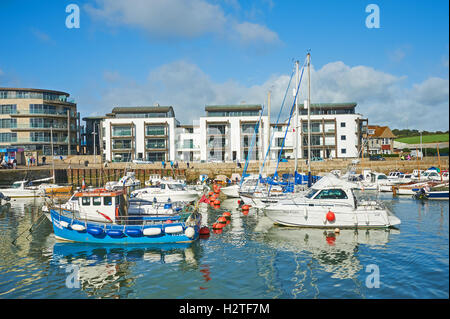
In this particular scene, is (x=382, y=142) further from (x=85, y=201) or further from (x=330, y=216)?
(x=85, y=201)

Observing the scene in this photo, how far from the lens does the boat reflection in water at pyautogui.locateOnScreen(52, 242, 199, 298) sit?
16.3m

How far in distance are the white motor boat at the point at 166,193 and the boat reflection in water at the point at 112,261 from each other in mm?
18081

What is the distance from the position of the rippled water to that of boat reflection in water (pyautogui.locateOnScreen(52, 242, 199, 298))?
0.16ft

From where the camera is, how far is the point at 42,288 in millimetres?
16062

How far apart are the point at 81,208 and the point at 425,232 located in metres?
23.5

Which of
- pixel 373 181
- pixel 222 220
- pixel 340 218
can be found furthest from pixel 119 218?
pixel 373 181

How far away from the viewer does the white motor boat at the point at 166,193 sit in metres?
41.5

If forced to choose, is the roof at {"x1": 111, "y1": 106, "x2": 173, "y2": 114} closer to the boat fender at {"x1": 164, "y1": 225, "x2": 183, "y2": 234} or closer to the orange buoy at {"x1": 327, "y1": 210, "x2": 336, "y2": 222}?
the boat fender at {"x1": 164, "y1": 225, "x2": 183, "y2": 234}

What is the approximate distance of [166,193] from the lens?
139ft

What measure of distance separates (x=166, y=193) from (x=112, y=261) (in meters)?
22.7

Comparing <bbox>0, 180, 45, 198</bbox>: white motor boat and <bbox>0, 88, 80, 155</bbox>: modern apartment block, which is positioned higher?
<bbox>0, 88, 80, 155</bbox>: modern apartment block

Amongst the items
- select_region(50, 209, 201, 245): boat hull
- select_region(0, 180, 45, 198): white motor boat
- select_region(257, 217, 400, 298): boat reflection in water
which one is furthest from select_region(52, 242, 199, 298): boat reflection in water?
select_region(0, 180, 45, 198): white motor boat

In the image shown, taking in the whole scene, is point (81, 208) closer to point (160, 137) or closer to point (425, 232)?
point (425, 232)

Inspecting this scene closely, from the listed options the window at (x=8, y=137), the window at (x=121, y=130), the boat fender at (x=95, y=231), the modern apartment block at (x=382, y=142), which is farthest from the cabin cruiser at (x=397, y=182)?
the window at (x=8, y=137)
